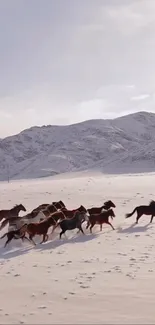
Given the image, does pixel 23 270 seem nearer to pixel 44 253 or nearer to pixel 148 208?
pixel 44 253

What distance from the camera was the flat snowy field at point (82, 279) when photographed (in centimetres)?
675

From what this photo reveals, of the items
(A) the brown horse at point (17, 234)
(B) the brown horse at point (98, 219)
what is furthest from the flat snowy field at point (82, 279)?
(B) the brown horse at point (98, 219)

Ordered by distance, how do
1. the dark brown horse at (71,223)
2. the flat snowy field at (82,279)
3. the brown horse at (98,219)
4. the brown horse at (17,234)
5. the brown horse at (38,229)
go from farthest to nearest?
the brown horse at (98,219) < the dark brown horse at (71,223) < the brown horse at (38,229) < the brown horse at (17,234) < the flat snowy field at (82,279)

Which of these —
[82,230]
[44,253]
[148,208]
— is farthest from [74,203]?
[44,253]

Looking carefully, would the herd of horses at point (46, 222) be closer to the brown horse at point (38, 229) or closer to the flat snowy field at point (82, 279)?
the brown horse at point (38, 229)

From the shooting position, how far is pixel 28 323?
21.0 ft

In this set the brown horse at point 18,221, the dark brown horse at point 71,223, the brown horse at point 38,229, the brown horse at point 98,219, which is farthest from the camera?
the brown horse at point 98,219

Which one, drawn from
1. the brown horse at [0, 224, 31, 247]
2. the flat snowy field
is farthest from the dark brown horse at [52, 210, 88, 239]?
the brown horse at [0, 224, 31, 247]

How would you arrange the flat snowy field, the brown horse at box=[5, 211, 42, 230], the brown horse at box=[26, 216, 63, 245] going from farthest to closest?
the brown horse at box=[5, 211, 42, 230]
the brown horse at box=[26, 216, 63, 245]
the flat snowy field

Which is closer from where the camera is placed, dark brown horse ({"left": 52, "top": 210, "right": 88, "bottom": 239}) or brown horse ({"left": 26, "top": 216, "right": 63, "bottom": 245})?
brown horse ({"left": 26, "top": 216, "right": 63, "bottom": 245})

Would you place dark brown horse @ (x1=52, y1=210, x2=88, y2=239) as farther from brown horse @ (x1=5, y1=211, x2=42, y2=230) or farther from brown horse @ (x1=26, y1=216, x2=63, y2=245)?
brown horse @ (x1=5, y1=211, x2=42, y2=230)

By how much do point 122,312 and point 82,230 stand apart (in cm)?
707

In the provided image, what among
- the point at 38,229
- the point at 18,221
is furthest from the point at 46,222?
the point at 18,221

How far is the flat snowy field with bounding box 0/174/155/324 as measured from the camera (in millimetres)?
6746
